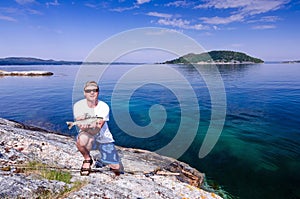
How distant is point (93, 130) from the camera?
267 inches

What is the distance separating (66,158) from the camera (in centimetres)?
775

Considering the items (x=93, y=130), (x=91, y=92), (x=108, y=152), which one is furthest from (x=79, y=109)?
(x=108, y=152)

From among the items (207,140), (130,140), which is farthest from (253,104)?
(130,140)

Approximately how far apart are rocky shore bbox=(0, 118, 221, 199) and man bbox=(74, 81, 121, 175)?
1.40ft

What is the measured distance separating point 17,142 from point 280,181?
1230 cm

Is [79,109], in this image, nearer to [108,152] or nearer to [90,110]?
[90,110]

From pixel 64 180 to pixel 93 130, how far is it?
5.45ft

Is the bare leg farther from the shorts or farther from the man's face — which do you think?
the man's face

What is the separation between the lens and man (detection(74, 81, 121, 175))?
259 inches

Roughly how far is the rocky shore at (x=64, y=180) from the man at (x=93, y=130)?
1.40 feet

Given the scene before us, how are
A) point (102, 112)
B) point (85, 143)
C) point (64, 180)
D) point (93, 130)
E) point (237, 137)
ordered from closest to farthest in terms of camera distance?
point (64, 180)
point (85, 143)
point (93, 130)
point (102, 112)
point (237, 137)

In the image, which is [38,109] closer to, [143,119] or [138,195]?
[143,119]

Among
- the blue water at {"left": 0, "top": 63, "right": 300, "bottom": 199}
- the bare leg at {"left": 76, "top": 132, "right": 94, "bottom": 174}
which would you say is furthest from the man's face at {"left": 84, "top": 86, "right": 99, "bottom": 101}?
the blue water at {"left": 0, "top": 63, "right": 300, "bottom": 199}

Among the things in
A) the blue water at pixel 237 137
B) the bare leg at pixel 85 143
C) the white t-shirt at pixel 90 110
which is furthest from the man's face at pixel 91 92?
the blue water at pixel 237 137
